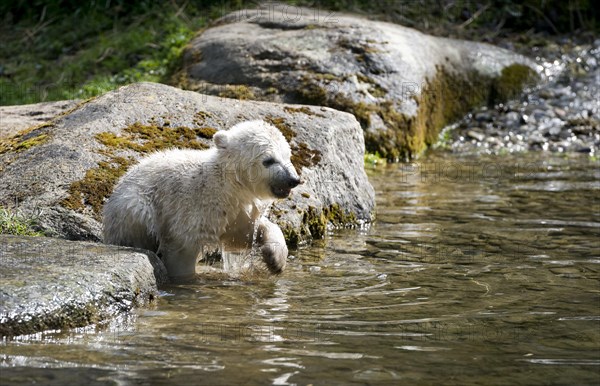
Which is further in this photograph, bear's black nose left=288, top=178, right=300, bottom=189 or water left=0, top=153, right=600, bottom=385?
bear's black nose left=288, top=178, right=300, bottom=189

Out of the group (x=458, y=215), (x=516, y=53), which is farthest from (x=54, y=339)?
(x=516, y=53)

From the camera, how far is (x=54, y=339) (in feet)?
18.2

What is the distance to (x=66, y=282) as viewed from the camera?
19.5 feet

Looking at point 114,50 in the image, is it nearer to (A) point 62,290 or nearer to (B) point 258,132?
(B) point 258,132

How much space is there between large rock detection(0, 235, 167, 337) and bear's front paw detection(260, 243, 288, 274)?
0.91m

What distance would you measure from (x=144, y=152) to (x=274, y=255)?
1.93 m

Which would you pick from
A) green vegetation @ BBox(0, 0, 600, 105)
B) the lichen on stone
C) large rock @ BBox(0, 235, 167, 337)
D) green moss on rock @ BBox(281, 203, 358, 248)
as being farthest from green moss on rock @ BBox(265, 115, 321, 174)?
green vegetation @ BBox(0, 0, 600, 105)

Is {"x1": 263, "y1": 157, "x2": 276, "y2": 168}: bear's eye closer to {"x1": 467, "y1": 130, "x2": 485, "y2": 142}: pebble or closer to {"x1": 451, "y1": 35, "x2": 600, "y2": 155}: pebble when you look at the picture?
{"x1": 451, "y1": 35, "x2": 600, "y2": 155}: pebble

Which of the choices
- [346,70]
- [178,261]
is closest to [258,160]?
[178,261]

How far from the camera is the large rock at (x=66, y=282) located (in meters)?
5.62

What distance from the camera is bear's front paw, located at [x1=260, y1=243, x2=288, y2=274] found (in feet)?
24.4

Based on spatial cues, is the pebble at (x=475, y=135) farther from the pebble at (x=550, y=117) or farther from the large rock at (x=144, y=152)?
the large rock at (x=144, y=152)

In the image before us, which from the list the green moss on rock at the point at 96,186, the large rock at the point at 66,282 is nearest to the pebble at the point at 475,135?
the green moss on rock at the point at 96,186

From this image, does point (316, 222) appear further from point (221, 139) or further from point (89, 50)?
point (89, 50)
